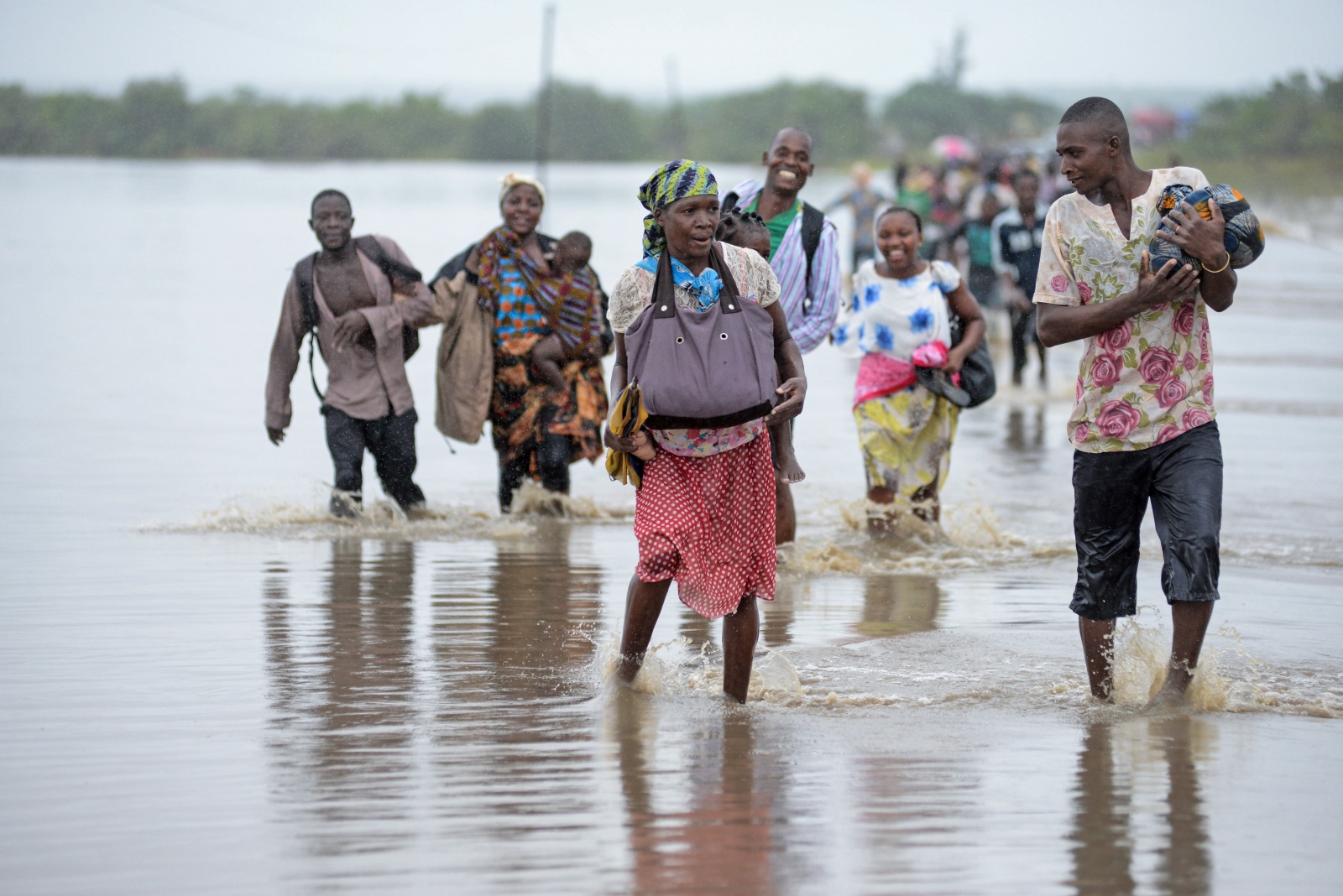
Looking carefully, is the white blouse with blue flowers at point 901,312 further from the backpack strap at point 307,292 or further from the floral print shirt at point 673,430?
the floral print shirt at point 673,430

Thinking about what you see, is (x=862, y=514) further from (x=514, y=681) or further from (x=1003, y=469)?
(x=514, y=681)

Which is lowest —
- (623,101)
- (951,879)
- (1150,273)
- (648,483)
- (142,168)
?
(951,879)

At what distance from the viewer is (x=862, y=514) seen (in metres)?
8.92

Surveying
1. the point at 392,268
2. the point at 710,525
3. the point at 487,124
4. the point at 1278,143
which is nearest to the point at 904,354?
the point at 392,268

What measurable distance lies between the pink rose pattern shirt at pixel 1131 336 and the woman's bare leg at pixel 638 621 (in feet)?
4.71

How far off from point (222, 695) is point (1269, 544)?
18.6ft

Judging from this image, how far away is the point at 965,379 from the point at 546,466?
2.37 metres

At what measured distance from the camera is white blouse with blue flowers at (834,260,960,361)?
844cm

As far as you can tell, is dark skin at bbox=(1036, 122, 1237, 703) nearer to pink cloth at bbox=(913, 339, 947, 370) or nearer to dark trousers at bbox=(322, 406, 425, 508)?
pink cloth at bbox=(913, 339, 947, 370)

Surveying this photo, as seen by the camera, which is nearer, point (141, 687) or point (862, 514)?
point (141, 687)

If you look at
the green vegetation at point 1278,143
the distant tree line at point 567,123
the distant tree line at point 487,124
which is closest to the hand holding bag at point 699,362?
the green vegetation at point 1278,143

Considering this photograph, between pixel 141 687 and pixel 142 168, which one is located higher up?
pixel 142 168

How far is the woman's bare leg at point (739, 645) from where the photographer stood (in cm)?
532

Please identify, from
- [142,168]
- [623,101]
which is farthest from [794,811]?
[623,101]
